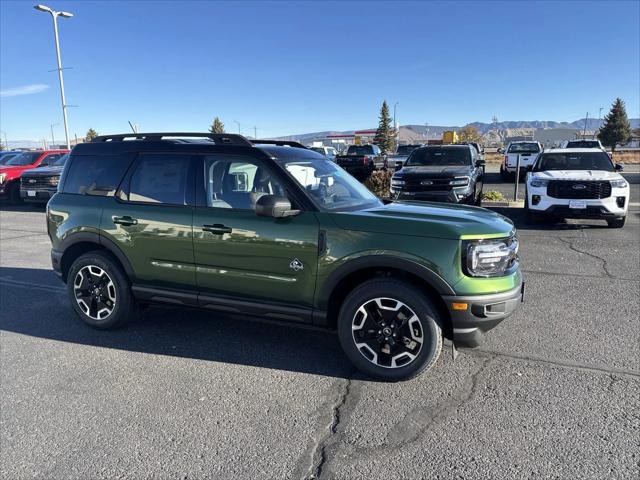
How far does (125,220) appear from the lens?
4477 millimetres

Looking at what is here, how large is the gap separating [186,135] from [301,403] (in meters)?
2.72

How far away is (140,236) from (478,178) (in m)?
9.93

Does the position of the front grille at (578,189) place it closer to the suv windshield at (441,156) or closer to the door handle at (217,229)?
the suv windshield at (441,156)

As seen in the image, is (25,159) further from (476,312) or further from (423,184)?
(476,312)

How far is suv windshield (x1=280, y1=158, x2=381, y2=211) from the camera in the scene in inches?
157

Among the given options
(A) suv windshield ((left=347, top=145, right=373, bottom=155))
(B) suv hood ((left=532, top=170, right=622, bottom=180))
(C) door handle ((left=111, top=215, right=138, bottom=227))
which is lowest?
(C) door handle ((left=111, top=215, right=138, bottom=227))

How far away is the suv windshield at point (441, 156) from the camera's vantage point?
40.2ft

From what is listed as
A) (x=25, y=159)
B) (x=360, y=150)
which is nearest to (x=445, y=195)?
(x=25, y=159)

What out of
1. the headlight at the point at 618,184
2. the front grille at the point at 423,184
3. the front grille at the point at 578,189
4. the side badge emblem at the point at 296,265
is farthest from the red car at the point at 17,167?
the headlight at the point at 618,184

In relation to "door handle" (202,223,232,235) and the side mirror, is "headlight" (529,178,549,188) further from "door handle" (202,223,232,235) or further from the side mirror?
"door handle" (202,223,232,235)

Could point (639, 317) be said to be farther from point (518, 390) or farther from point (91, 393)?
point (91, 393)

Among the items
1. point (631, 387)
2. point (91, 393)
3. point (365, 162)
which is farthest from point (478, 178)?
point (365, 162)

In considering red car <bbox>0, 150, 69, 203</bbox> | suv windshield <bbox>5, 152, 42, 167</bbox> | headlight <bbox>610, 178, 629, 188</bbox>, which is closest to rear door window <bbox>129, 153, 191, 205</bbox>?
headlight <bbox>610, 178, 629, 188</bbox>

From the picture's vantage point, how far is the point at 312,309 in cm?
381
